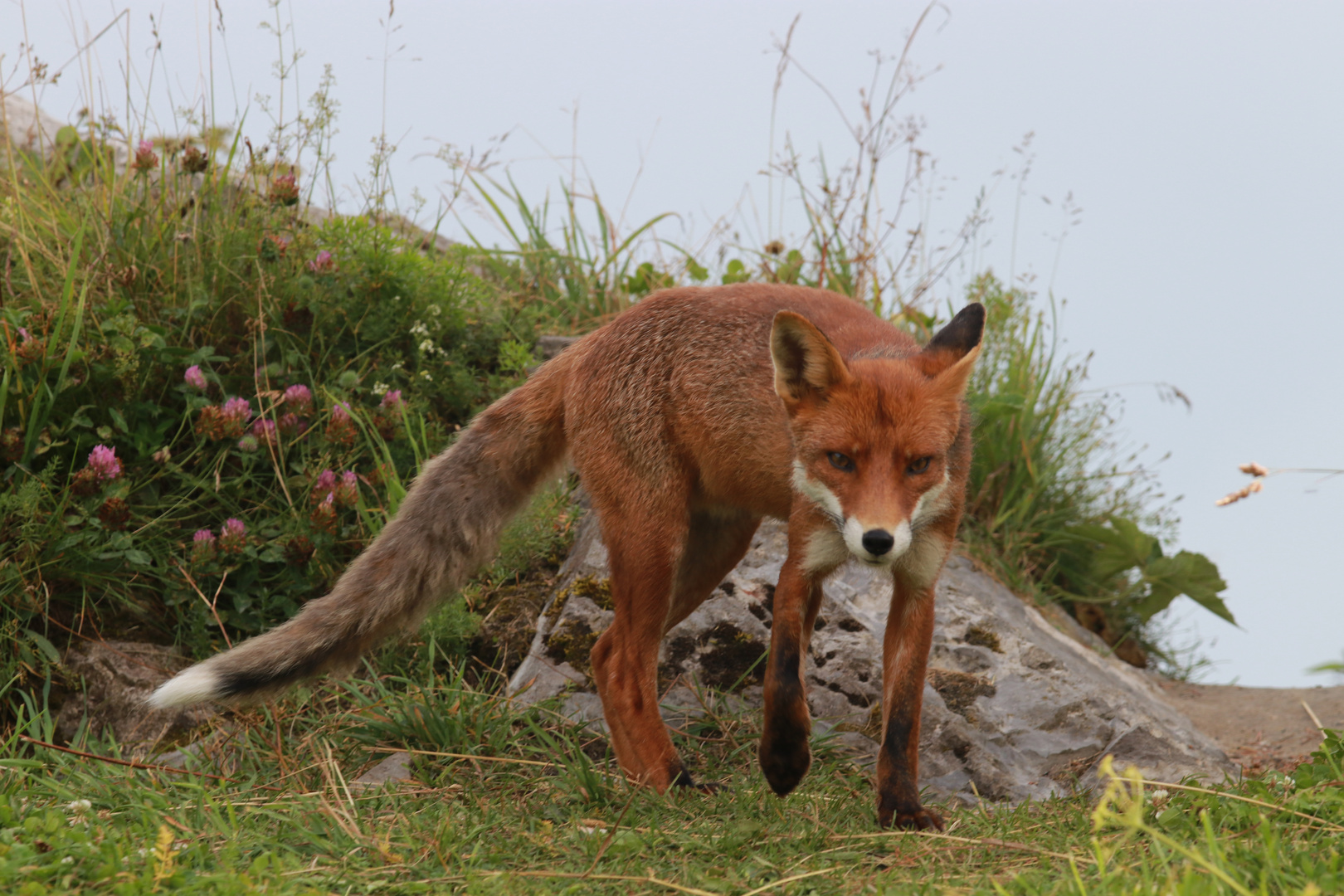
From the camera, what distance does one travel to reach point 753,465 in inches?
162

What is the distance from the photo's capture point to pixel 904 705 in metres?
3.70

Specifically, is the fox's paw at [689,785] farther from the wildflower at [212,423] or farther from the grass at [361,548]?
the wildflower at [212,423]

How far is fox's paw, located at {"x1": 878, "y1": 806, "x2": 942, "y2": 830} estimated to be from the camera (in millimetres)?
3537

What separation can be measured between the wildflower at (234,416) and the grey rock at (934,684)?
1.89 m

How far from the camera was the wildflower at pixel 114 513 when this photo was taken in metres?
5.21

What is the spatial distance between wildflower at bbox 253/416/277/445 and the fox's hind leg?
231cm

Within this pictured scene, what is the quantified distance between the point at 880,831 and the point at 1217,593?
4.78m

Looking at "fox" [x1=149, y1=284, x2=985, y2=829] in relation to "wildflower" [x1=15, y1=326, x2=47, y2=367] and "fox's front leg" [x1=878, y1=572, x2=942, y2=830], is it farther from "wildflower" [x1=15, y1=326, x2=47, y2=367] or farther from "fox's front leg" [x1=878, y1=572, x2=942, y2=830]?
"wildflower" [x1=15, y1=326, x2=47, y2=367]

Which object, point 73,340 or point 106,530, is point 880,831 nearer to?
point 106,530

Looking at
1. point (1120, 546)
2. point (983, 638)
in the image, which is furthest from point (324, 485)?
point (1120, 546)

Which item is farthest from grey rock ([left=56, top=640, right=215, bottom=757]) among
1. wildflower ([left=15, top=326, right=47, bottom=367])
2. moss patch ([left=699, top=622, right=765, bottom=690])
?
moss patch ([left=699, top=622, right=765, bottom=690])

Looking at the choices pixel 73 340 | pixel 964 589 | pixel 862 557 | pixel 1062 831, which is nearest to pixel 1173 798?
pixel 1062 831

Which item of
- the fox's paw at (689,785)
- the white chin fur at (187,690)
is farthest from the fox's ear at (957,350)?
the white chin fur at (187,690)

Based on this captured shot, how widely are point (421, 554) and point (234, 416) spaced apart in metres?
1.80
